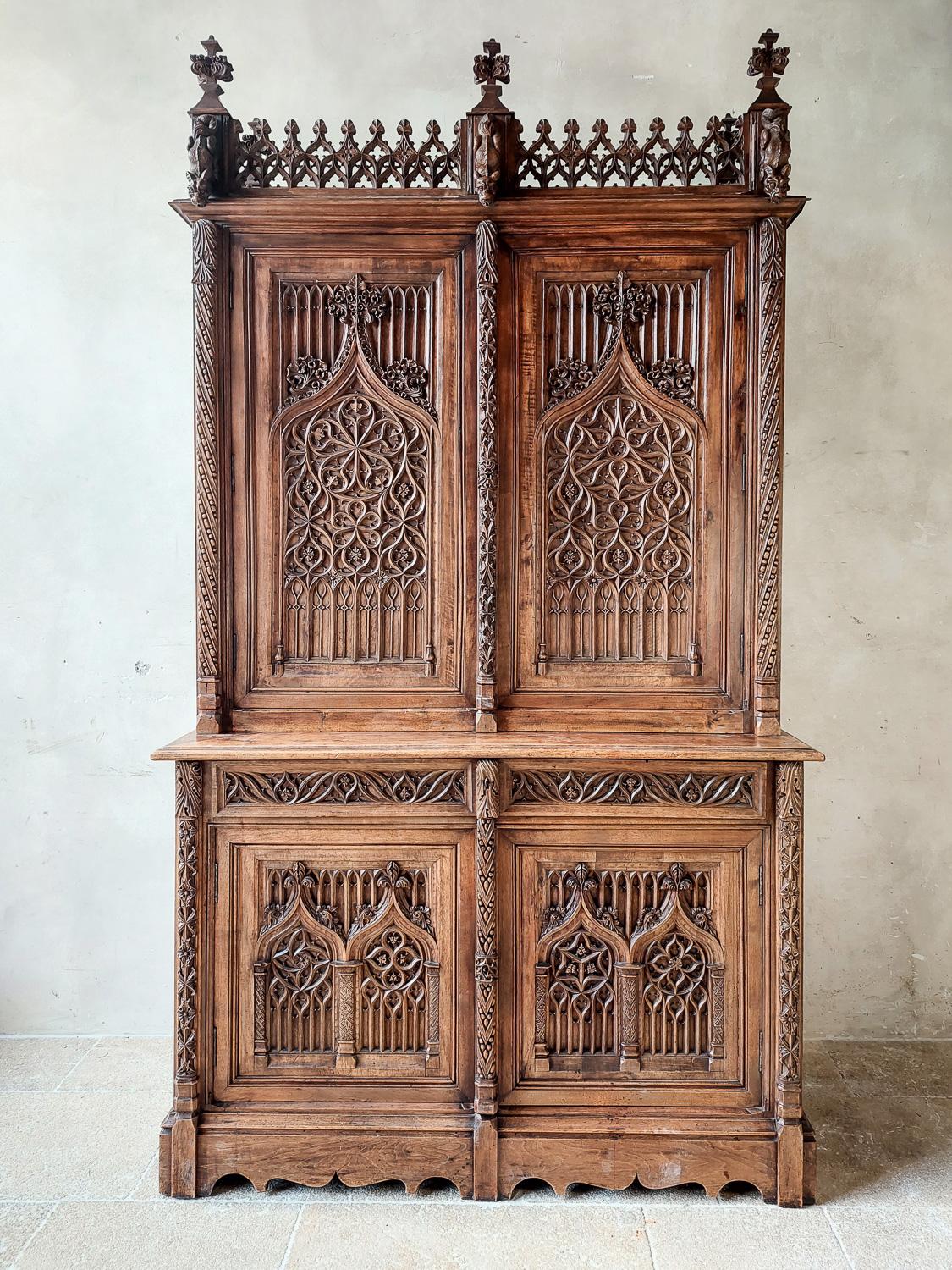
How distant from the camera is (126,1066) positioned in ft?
9.64

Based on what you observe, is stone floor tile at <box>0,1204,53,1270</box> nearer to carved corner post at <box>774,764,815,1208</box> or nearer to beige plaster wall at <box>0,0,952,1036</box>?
beige plaster wall at <box>0,0,952,1036</box>

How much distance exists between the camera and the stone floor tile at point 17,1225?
6.75ft

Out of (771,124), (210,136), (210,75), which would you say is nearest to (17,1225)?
(210,136)

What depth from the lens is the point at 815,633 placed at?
3.11 meters

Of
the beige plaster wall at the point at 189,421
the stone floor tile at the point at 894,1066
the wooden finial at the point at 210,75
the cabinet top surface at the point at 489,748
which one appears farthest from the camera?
the beige plaster wall at the point at 189,421

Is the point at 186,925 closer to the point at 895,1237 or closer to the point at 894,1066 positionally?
the point at 895,1237

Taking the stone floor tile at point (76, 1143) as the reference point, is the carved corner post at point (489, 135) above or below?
above

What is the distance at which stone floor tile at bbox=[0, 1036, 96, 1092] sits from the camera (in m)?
2.83

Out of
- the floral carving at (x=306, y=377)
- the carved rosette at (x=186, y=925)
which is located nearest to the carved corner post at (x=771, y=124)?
the floral carving at (x=306, y=377)

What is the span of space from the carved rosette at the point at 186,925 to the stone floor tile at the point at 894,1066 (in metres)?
2.04

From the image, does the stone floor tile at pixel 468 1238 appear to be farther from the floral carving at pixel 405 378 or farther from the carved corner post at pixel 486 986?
the floral carving at pixel 405 378

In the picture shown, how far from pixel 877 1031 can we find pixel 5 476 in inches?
146

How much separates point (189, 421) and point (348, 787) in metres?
1.59

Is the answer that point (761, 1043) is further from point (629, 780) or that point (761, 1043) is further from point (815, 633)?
point (815, 633)
